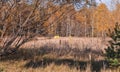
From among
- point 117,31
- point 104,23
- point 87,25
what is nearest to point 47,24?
point 117,31

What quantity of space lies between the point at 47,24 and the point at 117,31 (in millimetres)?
3632

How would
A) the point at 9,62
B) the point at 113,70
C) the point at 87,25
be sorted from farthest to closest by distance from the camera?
the point at 87,25
the point at 9,62
the point at 113,70

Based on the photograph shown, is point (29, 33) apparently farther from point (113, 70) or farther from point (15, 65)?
point (113, 70)

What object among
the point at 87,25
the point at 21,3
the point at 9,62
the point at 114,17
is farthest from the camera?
the point at 87,25

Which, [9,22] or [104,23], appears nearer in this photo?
[9,22]

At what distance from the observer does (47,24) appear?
45.1ft

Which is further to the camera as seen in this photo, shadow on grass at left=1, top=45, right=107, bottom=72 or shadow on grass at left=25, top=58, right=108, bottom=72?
shadow on grass at left=1, top=45, right=107, bottom=72

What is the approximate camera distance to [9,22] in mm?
12867

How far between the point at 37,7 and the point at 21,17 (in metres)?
0.74

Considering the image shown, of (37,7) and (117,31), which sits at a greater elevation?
(37,7)

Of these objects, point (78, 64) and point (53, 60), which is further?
point (53, 60)

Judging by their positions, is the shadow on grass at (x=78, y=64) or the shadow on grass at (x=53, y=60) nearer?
the shadow on grass at (x=78, y=64)

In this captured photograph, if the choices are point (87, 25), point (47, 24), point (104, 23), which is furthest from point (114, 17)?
point (47, 24)

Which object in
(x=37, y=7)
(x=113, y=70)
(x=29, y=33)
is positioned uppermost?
(x=37, y=7)
